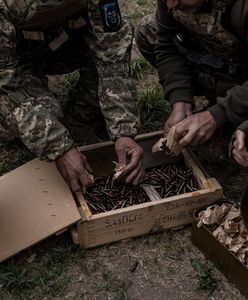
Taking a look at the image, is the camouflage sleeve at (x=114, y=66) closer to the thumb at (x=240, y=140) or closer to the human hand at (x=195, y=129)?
the human hand at (x=195, y=129)

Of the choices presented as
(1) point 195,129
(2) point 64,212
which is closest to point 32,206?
(2) point 64,212

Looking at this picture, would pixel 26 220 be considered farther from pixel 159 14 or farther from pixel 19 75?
pixel 159 14

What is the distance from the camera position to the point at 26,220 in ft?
13.4

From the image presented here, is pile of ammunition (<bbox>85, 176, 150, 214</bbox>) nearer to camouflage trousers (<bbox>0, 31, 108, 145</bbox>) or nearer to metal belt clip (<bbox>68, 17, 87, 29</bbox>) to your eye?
camouflage trousers (<bbox>0, 31, 108, 145</bbox>)

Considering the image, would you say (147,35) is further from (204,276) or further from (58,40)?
(204,276)

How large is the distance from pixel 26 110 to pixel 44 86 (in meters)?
0.52

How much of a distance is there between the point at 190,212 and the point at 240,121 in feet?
2.58

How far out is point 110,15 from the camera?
4.31 m

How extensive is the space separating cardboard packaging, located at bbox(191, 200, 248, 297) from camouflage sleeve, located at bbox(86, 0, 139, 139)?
34.4 inches

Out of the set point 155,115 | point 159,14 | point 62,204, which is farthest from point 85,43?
point 62,204

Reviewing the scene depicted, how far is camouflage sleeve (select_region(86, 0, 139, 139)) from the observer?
4309 mm

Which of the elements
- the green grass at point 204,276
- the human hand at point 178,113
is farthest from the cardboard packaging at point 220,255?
the human hand at point 178,113

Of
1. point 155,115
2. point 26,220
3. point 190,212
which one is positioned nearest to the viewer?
point 26,220

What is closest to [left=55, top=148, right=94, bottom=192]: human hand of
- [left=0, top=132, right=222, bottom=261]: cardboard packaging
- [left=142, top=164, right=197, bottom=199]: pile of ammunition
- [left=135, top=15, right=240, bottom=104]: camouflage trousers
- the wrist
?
[left=0, top=132, right=222, bottom=261]: cardboard packaging
